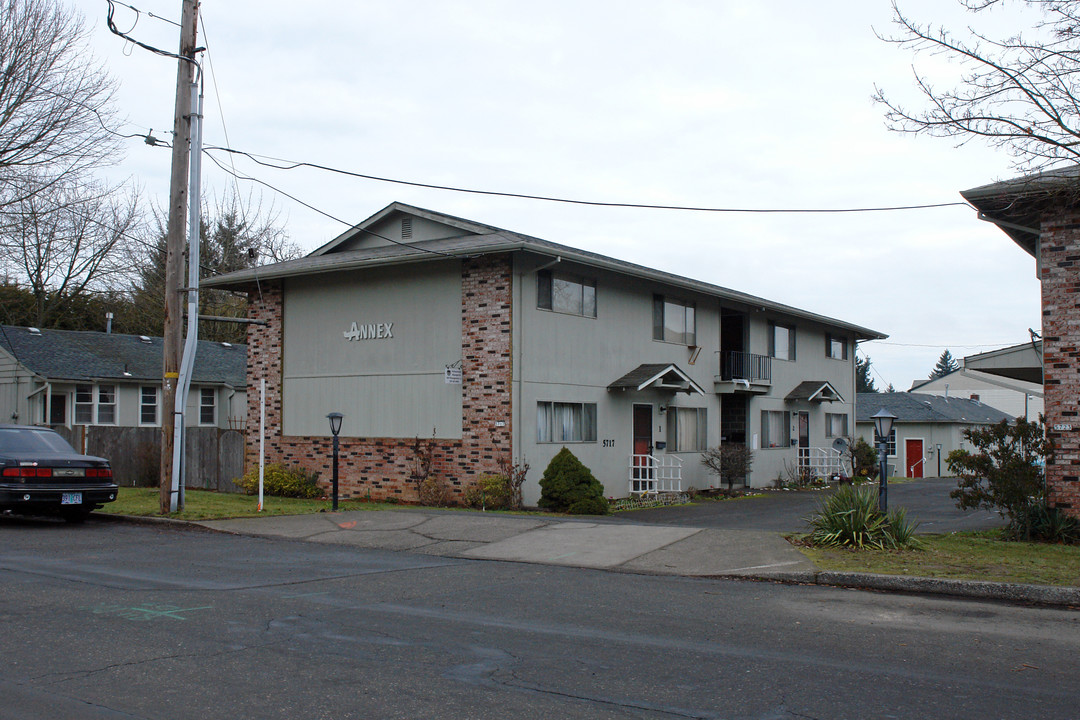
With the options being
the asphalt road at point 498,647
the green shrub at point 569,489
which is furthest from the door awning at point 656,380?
the asphalt road at point 498,647

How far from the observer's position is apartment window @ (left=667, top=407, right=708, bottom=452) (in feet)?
80.1

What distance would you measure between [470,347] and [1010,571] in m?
12.1

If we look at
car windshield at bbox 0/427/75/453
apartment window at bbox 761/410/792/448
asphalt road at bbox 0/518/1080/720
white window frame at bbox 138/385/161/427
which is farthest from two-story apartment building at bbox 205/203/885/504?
white window frame at bbox 138/385/161/427

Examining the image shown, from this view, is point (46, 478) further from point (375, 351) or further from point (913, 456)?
point (913, 456)

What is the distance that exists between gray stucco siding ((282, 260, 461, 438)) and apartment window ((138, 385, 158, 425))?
11.2 meters

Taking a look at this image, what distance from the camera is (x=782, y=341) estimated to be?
3050 cm

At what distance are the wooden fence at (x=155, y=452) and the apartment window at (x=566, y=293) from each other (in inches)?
348

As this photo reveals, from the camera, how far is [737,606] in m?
8.66

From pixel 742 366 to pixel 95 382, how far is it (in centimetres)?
2032

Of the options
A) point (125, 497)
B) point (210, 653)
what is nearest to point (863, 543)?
point (210, 653)

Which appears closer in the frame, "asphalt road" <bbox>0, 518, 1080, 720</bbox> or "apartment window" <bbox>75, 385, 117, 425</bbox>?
"asphalt road" <bbox>0, 518, 1080, 720</bbox>

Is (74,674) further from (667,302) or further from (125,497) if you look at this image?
(667,302)

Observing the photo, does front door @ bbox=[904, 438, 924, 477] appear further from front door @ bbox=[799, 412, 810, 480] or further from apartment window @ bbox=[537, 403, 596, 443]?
apartment window @ bbox=[537, 403, 596, 443]

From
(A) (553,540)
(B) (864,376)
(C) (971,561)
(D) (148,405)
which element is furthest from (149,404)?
(B) (864,376)
